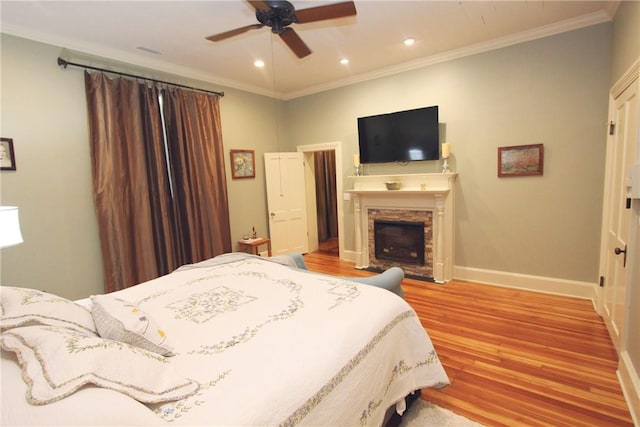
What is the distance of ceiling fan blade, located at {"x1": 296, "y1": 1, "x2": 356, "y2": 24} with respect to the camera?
216 centimetres

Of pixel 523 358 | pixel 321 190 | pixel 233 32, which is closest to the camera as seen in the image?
pixel 523 358

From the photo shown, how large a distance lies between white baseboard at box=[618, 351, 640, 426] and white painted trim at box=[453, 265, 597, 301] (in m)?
1.52

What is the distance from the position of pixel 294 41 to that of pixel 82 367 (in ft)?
8.60

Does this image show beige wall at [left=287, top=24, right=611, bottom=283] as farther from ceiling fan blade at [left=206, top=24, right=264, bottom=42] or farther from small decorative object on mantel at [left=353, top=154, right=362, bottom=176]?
ceiling fan blade at [left=206, top=24, right=264, bottom=42]

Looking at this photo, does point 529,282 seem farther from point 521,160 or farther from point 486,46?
point 486,46

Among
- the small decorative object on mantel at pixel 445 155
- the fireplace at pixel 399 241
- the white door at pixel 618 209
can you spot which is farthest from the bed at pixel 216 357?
the small decorative object on mantel at pixel 445 155

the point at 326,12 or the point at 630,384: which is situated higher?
the point at 326,12

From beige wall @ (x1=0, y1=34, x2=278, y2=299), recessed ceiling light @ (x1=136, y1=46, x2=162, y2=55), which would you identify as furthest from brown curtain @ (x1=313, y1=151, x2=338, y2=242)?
beige wall @ (x1=0, y1=34, x2=278, y2=299)

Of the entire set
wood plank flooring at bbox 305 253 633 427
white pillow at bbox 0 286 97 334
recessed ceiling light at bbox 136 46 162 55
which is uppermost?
recessed ceiling light at bbox 136 46 162 55

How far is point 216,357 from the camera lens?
1.27 m

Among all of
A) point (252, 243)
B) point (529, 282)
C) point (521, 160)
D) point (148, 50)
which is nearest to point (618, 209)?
point (521, 160)

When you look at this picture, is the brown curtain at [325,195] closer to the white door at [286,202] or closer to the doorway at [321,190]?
the doorway at [321,190]

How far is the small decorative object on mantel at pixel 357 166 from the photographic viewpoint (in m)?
4.77

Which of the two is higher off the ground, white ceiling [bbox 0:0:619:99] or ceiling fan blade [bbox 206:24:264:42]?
white ceiling [bbox 0:0:619:99]
